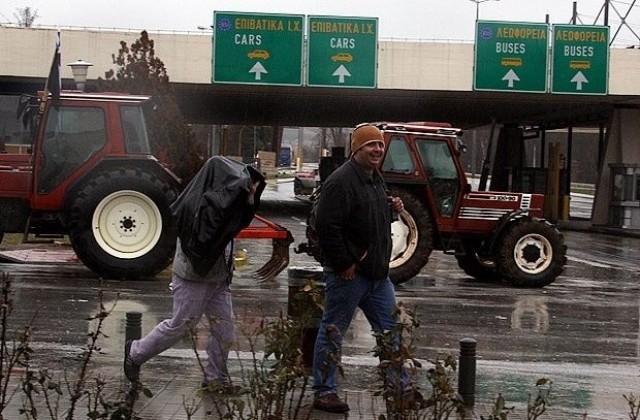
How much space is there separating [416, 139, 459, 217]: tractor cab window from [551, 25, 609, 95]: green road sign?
55.4 ft

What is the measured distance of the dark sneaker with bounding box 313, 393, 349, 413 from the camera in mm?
7887

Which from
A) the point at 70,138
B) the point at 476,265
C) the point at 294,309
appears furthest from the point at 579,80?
the point at 294,309

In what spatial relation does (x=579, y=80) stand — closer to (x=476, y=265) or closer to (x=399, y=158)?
(x=476, y=265)

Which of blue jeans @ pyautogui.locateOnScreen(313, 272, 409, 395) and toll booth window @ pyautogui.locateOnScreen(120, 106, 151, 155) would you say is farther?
toll booth window @ pyautogui.locateOnScreen(120, 106, 151, 155)

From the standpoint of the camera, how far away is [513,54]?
111ft

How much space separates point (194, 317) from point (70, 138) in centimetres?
861

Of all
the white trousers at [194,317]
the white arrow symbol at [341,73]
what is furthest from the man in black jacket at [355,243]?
the white arrow symbol at [341,73]

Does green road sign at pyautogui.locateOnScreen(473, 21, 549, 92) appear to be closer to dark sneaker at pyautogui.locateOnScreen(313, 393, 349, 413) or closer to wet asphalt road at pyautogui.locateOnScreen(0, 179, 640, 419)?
wet asphalt road at pyautogui.locateOnScreen(0, 179, 640, 419)

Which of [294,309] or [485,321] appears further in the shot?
[485,321]

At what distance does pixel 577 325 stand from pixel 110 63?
74.6ft

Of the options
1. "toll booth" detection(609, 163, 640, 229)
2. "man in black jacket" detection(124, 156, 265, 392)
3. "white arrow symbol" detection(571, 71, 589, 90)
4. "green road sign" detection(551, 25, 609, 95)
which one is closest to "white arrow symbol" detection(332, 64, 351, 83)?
"green road sign" detection(551, 25, 609, 95)

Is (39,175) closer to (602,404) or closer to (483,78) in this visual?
(602,404)

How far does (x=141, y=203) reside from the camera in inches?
642

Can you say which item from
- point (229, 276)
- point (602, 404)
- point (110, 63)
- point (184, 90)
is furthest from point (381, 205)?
point (184, 90)
